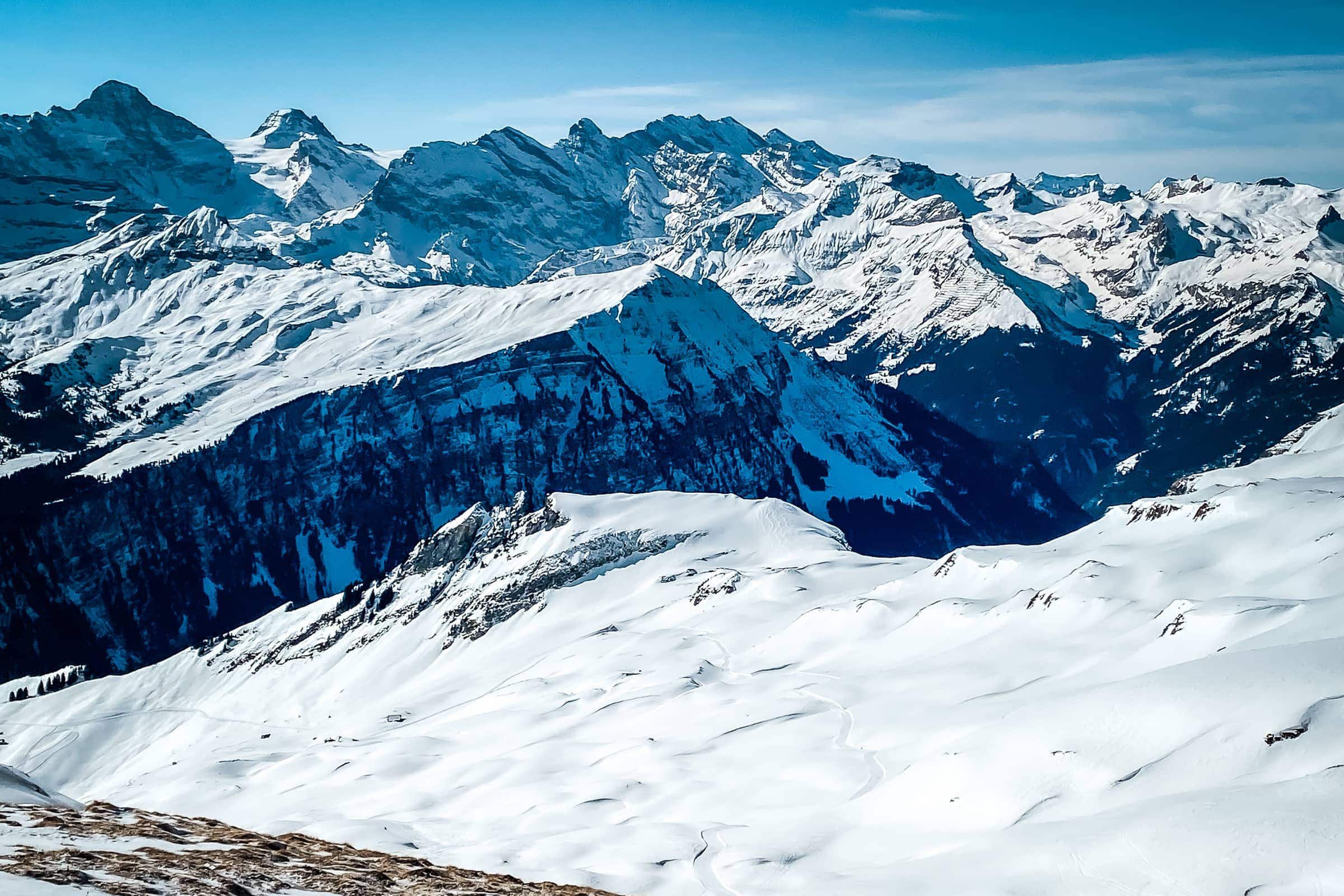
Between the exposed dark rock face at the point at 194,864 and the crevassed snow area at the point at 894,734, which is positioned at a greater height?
the exposed dark rock face at the point at 194,864

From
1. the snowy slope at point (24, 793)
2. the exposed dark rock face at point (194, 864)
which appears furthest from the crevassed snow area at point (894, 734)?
the snowy slope at point (24, 793)

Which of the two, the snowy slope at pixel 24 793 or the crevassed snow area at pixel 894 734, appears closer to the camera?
the snowy slope at pixel 24 793

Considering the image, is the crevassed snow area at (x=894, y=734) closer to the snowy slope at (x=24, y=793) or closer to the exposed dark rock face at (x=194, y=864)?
the exposed dark rock face at (x=194, y=864)

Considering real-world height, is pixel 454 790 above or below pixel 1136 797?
below

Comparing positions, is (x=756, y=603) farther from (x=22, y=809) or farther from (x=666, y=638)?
(x=22, y=809)

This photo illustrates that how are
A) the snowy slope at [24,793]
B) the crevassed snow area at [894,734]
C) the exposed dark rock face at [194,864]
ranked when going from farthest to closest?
the crevassed snow area at [894,734], the snowy slope at [24,793], the exposed dark rock face at [194,864]

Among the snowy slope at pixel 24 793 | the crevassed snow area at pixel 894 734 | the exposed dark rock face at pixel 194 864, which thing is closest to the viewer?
the exposed dark rock face at pixel 194 864

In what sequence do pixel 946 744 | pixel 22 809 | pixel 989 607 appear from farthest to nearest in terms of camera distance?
pixel 989 607 → pixel 946 744 → pixel 22 809

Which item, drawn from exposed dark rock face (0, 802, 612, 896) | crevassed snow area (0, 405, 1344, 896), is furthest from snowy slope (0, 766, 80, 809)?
crevassed snow area (0, 405, 1344, 896)

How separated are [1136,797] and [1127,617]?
36475 mm

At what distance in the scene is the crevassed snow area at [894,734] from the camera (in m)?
49.5

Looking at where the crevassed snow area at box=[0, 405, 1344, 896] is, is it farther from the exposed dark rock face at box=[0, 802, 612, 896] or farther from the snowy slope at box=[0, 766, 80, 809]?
the snowy slope at box=[0, 766, 80, 809]

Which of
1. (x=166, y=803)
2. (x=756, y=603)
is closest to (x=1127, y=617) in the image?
(x=756, y=603)

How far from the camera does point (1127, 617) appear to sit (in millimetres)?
86438
